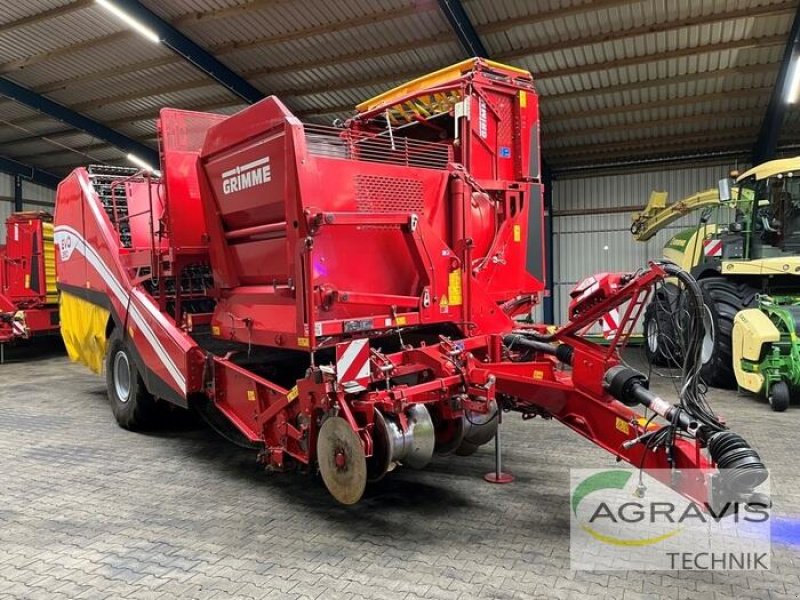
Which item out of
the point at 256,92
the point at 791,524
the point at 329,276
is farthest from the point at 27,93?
the point at 791,524

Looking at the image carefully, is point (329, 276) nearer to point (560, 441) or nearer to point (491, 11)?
point (560, 441)

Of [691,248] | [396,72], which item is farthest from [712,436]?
[396,72]

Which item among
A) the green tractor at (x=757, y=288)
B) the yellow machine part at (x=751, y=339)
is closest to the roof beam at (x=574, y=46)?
the green tractor at (x=757, y=288)

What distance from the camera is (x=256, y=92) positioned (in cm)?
1101

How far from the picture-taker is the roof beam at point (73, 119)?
11797mm

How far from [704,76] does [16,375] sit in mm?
11901

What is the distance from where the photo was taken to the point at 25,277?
10766 mm

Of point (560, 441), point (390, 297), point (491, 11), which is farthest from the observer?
point (491, 11)

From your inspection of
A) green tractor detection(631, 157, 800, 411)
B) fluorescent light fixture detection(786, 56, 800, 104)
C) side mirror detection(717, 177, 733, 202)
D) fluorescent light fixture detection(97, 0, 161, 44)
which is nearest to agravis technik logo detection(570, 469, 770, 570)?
green tractor detection(631, 157, 800, 411)

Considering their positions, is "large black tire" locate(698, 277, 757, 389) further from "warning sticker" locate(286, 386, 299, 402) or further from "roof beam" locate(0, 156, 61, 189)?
"roof beam" locate(0, 156, 61, 189)

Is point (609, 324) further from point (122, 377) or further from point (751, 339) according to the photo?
point (122, 377)

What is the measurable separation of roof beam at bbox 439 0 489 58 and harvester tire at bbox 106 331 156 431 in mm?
5960

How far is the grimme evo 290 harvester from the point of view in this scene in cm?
317

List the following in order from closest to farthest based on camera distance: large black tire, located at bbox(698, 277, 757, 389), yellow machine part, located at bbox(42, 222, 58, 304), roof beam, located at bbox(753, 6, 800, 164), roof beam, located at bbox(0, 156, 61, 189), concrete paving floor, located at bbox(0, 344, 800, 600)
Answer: concrete paving floor, located at bbox(0, 344, 800, 600), large black tire, located at bbox(698, 277, 757, 389), roof beam, located at bbox(753, 6, 800, 164), yellow machine part, located at bbox(42, 222, 58, 304), roof beam, located at bbox(0, 156, 61, 189)
